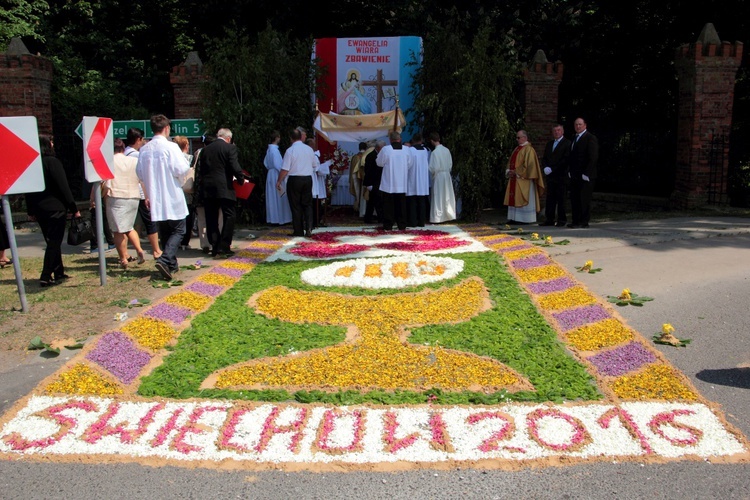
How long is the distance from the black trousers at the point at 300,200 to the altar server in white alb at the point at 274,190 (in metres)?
1.63

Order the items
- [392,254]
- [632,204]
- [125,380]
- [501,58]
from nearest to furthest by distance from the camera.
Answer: [125,380]
[392,254]
[501,58]
[632,204]

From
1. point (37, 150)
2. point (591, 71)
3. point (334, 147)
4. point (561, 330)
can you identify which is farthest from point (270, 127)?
point (591, 71)

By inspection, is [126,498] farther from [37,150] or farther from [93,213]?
[93,213]

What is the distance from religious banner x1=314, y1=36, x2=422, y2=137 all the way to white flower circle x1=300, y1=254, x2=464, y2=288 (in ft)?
26.6

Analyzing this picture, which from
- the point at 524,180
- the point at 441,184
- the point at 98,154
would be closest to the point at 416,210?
the point at 441,184

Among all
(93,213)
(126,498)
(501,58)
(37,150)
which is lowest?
(126,498)

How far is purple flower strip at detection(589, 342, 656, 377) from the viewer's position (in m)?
5.85

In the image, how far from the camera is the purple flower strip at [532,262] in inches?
380

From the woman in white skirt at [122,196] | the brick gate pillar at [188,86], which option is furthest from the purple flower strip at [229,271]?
the brick gate pillar at [188,86]

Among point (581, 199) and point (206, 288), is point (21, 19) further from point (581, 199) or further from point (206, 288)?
point (581, 199)

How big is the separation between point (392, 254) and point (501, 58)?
6.59 m

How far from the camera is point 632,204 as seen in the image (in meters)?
17.4

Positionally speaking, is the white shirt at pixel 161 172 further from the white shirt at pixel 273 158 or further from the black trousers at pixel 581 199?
the black trousers at pixel 581 199

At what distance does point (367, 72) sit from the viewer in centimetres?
1769
